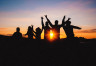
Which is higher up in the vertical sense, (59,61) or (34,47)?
(34,47)

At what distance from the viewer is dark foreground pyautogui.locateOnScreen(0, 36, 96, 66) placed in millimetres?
3842

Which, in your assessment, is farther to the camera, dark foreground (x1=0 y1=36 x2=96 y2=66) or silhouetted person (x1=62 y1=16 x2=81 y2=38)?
silhouetted person (x1=62 y1=16 x2=81 y2=38)

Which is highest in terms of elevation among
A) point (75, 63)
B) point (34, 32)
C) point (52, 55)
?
point (34, 32)

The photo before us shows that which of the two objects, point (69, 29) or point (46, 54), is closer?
point (46, 54)

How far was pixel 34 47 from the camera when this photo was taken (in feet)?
15.5

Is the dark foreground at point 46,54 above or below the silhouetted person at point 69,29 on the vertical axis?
below

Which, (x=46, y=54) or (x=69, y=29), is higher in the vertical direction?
(x=69, y=29)

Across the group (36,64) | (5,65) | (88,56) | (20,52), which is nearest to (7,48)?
(20,52)

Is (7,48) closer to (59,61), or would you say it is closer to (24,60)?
(24,60)

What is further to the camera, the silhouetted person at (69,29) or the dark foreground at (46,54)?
the silhouetted person at (69,29)

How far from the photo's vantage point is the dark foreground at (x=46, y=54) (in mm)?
3842

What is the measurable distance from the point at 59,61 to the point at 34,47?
145cm

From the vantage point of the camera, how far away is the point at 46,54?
14.4 ft

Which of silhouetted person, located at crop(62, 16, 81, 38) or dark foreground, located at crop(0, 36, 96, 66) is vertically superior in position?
silhouetted person, located at crop(62, 16, 81, 38)
